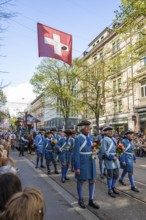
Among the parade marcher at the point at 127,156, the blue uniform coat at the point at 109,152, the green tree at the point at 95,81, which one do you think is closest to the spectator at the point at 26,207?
the blue uniform coat at the point at 109,152

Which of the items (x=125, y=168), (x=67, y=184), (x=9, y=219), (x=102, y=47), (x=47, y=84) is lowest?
(x=67, y=184)

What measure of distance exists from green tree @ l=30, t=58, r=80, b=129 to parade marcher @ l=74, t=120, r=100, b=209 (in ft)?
102

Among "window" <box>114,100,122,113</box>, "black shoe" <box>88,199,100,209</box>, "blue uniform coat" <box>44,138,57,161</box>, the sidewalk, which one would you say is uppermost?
"window" <box>114,100,122,113</box>

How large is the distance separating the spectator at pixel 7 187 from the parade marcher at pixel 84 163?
432cm

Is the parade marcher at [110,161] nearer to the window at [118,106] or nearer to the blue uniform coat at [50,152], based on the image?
the blue uniform coat at [50,152]

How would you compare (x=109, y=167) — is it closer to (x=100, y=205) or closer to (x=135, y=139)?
(x=100, y=205)

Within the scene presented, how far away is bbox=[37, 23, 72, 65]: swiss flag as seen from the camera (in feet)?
38.9

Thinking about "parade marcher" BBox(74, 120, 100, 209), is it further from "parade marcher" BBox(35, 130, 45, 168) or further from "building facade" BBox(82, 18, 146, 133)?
"building facade" BBox(82, 18, 146, 133)

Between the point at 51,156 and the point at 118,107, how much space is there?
27.7 metres

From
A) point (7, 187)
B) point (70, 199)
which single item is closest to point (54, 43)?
point (70, 199)

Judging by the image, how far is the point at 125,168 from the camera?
336 inches

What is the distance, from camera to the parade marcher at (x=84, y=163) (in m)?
6.87

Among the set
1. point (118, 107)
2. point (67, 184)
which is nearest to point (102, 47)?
point (118, 107)

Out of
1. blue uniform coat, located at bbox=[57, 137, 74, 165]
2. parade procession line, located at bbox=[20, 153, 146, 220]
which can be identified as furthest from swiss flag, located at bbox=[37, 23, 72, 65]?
parade procession line, located at bbox=[20, 153, 146, 220]
